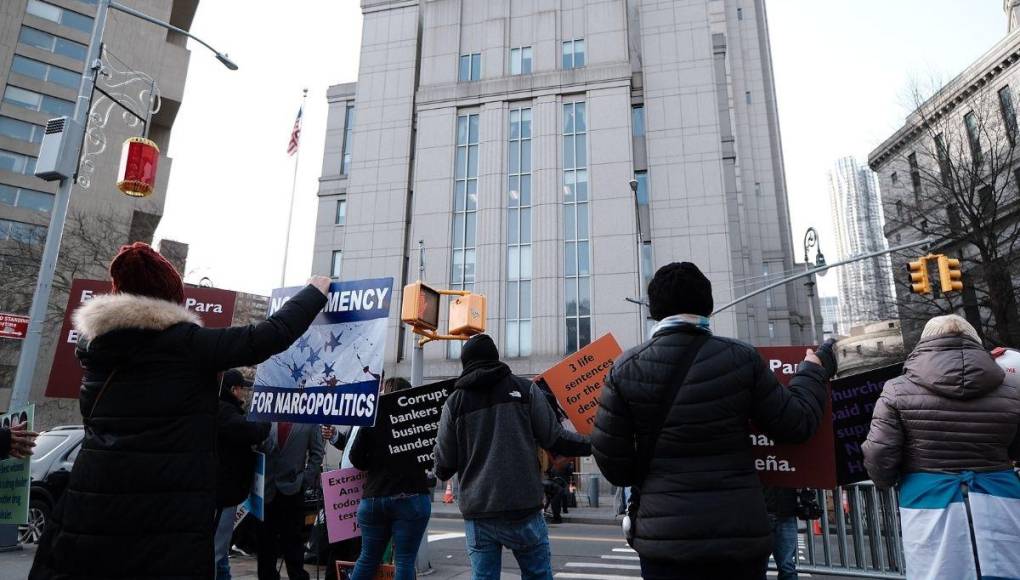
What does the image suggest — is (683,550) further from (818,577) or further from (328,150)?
(328,150)

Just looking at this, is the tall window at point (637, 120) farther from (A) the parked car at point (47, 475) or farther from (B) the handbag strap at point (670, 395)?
(B) the handbag strap at point (670, 395)

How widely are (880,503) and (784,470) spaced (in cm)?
258

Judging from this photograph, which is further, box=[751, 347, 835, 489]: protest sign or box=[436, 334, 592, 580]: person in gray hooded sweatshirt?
box=[436, 334, 592, 580]: person in gray hooded sweatshirt

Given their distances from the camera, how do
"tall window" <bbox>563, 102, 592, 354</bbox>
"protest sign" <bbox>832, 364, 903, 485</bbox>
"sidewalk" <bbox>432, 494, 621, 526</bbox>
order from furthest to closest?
Answer: "tall window" <bbox>563, 102, 592, 354</bbox> → "sidewalk" <bbox>432, 494, 621, 526</bbox> → "protest sign" <bbox>832, 364, 903, 485</bbox>

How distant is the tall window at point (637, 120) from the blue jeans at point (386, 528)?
32627 millimetres

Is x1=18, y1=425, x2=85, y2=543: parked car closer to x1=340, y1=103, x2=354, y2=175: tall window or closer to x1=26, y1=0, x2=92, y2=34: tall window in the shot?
x1=340, y1=103, x2=354, y2=175: tall window

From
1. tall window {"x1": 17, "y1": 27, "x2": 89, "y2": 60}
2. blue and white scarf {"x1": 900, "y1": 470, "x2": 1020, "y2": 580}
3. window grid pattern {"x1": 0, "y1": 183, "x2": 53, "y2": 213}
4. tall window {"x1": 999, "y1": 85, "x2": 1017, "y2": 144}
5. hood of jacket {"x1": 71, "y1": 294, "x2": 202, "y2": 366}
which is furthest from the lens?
tall window {"x1": 17, "y1": 27, "x2": 89, "y2": 60}

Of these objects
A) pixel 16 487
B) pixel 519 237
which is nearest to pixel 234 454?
pixel 16 487

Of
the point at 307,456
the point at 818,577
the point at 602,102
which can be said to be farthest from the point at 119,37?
the point at 818,577

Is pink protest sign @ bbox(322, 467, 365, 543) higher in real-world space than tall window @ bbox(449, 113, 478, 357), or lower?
lower

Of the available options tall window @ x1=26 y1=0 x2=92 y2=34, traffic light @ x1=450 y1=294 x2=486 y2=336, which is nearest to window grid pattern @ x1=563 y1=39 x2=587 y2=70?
traffic light @ x1=450 y1=294 x2=486 y2=336

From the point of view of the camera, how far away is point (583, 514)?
19.0 meters

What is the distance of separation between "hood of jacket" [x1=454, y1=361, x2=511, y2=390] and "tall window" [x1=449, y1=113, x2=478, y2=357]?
29.4 metres

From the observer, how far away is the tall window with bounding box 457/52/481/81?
124ft
